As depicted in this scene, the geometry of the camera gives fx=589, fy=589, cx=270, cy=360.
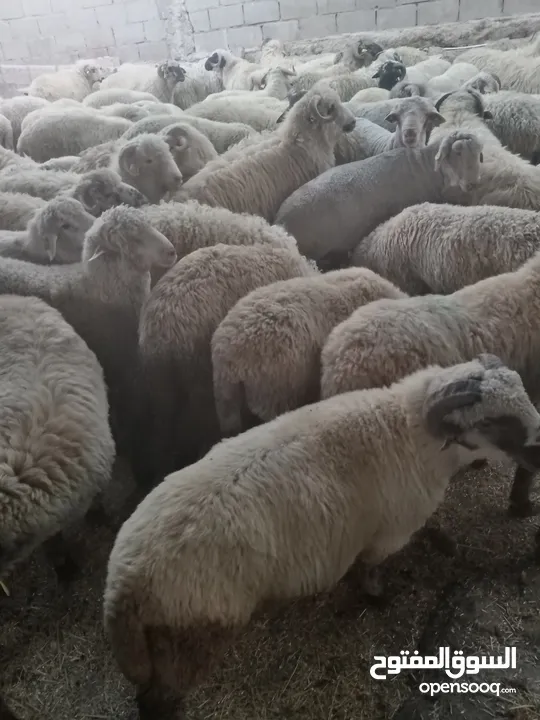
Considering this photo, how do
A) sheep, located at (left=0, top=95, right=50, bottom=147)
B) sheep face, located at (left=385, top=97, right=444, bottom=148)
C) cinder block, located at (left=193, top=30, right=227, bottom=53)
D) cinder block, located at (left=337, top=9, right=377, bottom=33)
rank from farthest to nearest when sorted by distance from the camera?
1. cinder block, located at (left=193, top=30, right=227, bottom=53)
2. cinder block, located at (left=337, top=9, right=377, bottom=33)
3. sheep, located at (left=0, top=95, right=50, bottom=147)
4. sheep face, located at (left=385, top=97, right=444, bottom=148)

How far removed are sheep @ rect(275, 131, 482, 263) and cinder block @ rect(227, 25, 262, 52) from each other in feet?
28.1

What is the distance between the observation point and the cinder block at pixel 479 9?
31.4ft

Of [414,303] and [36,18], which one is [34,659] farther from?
[36,18]

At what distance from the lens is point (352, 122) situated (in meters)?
4.71

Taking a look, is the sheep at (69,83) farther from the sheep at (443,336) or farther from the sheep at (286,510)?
the sheep at (286,510)

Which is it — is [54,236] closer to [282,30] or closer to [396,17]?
[396,17]

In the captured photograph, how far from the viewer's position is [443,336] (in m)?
2.62

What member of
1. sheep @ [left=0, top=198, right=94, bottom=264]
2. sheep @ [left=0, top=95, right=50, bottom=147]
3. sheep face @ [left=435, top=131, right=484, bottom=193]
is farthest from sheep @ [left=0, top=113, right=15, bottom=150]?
sheep face @ [left=435, top=131, right=484, bottom=193]

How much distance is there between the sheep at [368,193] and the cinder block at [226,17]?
345 inches

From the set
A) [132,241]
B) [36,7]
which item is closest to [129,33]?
[36,7]

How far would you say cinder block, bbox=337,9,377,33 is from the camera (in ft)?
34.2

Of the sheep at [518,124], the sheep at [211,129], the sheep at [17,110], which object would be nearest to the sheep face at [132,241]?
the sheep at [211,129]

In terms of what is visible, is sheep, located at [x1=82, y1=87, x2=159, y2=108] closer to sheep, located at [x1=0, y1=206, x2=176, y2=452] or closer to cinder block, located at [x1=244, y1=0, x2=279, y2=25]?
cinder block, located at [x1=244, y1=0, x2=279, y2=25]

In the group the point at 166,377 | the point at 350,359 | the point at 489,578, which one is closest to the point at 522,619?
the point at 489,578
